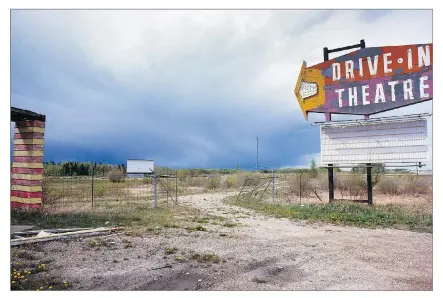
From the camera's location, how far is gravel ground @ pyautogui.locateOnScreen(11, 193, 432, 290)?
4.71 m

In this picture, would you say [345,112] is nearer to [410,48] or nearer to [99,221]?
[410,48]

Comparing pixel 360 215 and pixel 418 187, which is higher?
pixel 418 187

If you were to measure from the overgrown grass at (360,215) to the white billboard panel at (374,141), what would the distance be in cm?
169

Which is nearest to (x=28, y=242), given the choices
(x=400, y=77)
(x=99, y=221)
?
(x=99, y=221)

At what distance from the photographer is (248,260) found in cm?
573

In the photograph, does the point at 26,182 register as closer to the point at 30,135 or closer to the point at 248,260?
the point at 30,135

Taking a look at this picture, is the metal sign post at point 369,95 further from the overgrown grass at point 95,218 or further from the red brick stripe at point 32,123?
the red brick stripe at point 32,123

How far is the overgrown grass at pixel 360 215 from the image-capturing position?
9.09m

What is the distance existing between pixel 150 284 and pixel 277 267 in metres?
2.04

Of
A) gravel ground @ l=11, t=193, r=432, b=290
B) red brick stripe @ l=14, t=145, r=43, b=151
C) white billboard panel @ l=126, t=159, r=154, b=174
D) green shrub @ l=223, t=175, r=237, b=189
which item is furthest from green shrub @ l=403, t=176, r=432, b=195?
red brick stripe @ l=14, t=145, r=43, b=151

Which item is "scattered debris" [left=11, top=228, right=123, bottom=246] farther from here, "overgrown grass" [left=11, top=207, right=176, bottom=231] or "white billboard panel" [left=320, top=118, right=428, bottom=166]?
"white billboard panel" [left=320, top=118, right=428, bottom=166]

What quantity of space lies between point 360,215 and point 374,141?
3117 mm

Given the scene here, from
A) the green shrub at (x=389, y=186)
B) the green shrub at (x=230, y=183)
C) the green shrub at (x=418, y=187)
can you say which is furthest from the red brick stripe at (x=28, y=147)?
the green shrub at (x=230, y=183)

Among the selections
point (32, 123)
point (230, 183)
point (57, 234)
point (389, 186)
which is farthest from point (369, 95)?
point (230, 183)
